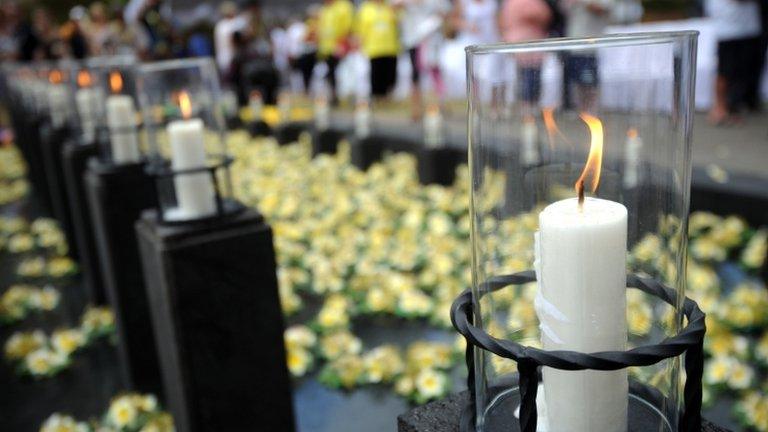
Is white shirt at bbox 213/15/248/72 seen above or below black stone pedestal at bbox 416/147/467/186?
above

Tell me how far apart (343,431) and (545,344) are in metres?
1.24

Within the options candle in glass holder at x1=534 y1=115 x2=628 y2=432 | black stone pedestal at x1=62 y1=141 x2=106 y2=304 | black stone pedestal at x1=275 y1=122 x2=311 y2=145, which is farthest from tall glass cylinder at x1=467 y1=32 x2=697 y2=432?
black stone pedestal at x1=275 y1=122 x2=311 y2=145

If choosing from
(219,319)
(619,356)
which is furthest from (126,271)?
(619,356)

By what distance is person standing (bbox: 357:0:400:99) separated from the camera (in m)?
6.88

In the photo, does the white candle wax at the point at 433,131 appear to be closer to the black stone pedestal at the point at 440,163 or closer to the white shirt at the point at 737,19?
the black stone pedestal at the point at 440,163

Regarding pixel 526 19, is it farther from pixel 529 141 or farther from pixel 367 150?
pixel 529 141

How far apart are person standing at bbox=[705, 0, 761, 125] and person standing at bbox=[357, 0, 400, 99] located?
308 cm

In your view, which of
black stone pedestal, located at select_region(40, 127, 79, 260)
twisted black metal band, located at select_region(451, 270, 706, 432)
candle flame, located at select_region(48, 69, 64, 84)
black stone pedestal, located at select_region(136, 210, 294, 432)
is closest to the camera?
twisted black metal band, located at select_region(451, 270, 706, 432)

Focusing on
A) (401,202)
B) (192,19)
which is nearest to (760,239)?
(401,202)

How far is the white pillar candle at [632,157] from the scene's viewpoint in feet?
2.22

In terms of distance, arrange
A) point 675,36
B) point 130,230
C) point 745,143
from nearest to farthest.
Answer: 1. point 675,36
2. point 130,230
3. point 745,143

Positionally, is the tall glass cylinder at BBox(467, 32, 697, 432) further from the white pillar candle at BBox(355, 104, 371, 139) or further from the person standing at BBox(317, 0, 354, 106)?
the person standing at BBox(317, 0, 354, 106)

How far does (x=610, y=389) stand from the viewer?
66cm

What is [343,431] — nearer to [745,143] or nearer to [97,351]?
[97,351]
